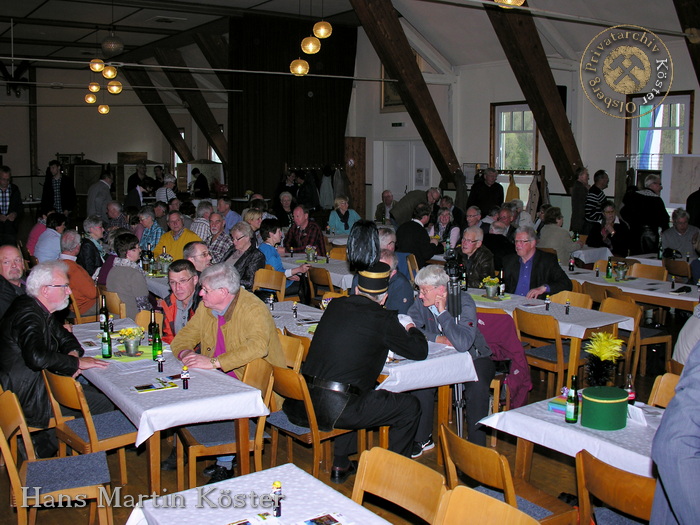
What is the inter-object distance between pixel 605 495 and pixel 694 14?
7792mm

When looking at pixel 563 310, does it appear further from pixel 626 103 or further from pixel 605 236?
pixel 626 103

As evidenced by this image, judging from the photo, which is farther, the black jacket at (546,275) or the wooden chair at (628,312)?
the black jacket at (546,275)

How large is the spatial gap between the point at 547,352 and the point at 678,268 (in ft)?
10.1

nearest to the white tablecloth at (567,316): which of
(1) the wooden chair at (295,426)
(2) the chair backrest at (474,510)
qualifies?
(1) the wooden chair at (295,426)

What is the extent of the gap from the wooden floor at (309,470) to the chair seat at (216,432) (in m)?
0.49

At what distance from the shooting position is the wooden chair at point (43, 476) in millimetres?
3254

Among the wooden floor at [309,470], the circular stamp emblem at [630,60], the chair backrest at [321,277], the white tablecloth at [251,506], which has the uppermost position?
the circular stamp emblem at [630,60]

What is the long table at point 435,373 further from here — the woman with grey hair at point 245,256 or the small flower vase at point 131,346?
the woman with grey hair at point 245,256

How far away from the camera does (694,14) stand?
874 centimetres

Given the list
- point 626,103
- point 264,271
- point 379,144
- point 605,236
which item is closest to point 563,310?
point 264,271

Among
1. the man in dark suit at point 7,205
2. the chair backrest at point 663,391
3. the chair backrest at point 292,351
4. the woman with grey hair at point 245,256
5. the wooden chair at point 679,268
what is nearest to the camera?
the chair backrest at point 663,391

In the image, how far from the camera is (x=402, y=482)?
2.62 meters

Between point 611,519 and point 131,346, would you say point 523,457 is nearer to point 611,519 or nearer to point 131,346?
point 611,519

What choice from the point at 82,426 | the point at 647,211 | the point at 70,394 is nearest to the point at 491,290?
the point at 82,426
